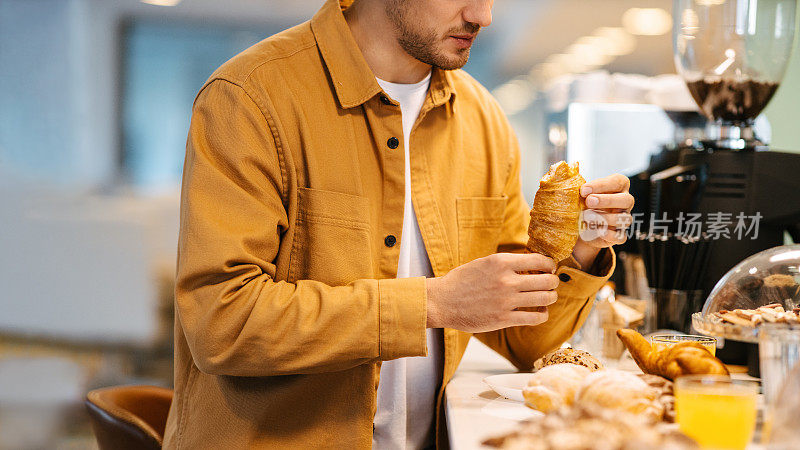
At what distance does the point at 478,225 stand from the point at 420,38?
16.7 inches

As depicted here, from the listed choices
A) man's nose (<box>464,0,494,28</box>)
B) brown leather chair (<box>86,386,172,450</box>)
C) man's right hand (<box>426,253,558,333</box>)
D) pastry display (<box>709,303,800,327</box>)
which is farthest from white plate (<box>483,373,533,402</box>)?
brown leather chair (<box>86,386,172,450</box>)

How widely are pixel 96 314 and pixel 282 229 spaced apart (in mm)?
2687

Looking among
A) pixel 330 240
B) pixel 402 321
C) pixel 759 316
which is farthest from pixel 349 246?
pixel 759 316

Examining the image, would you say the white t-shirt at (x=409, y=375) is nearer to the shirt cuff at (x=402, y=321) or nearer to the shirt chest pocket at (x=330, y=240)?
the shirt chest pocket at (x=330, y=240)

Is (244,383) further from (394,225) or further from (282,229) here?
(394,225)

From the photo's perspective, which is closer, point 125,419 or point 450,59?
point 450,59

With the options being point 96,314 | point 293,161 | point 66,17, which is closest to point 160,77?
point 66,17

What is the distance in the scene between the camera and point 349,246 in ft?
4.56

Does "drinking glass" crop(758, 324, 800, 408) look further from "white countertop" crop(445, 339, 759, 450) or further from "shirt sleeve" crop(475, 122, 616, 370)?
"shirt sleeve" crop(475, 122, 616, 370)

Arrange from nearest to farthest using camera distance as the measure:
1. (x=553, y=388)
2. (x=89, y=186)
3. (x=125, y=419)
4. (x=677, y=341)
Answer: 1. (x=553, y=388)
2. (x=677, y=341)
3. (x=125, y=419)
4. (x=89, y=186)

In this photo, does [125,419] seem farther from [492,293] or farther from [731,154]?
[731,154]

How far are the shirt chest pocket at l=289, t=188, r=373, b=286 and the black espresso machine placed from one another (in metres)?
0.85

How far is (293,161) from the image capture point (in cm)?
136

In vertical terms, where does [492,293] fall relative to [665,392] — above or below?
above
